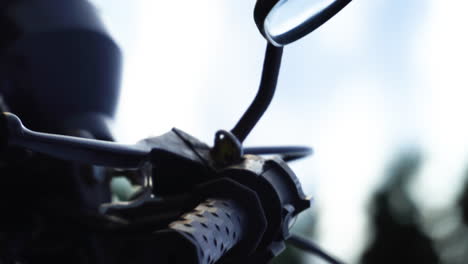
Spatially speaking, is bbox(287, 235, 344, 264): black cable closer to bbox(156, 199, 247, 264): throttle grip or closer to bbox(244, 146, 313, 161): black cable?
bbox(244, 146, 313, 161): black cable

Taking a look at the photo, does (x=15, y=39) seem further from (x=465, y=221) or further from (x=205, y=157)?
(x=465, y=221)

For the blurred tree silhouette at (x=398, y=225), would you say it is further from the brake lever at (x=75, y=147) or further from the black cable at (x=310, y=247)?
the brake lever at (x=75, y=147)

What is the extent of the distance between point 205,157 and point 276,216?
0.11m

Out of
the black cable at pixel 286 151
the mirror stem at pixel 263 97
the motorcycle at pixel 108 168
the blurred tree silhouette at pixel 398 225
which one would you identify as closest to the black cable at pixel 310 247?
the motorcycle at pixel 108 168

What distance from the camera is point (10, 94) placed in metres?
0.85

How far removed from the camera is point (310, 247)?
0.74 metres

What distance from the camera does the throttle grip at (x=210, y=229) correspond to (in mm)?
379

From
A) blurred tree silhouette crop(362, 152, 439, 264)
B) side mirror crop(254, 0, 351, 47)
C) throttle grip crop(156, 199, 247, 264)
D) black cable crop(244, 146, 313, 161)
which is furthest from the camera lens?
blurred tree silhouette crop(362, 152, 439, 264)

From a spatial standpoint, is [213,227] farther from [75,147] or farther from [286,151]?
[286,151]

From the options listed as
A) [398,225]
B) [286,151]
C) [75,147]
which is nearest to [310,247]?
[286,151]

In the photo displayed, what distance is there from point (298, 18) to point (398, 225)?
5559mm

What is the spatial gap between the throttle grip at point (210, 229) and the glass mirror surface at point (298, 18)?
0.17m

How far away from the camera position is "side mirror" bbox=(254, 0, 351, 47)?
488mm

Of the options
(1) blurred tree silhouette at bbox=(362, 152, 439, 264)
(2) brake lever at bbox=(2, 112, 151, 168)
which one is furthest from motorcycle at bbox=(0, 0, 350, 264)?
(1) blurred tree silhouette at bbox=(362, 152, 439, 264)
